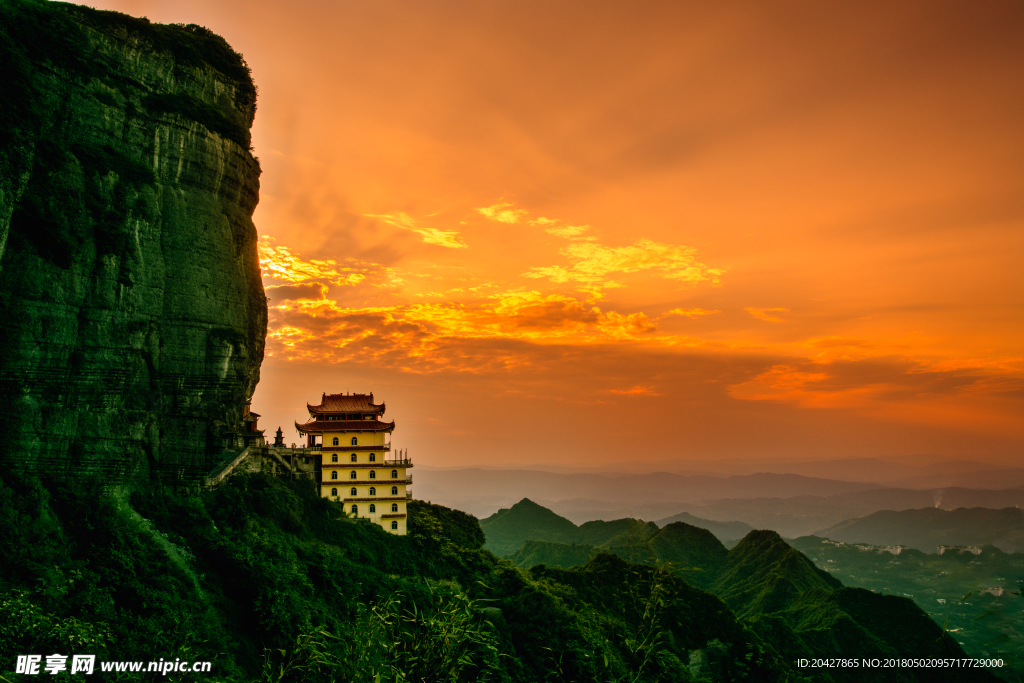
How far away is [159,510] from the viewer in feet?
105

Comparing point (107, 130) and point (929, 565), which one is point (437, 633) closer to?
point (107, 130)

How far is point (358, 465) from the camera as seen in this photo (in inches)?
1740

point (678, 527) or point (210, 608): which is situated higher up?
point (210, 608)

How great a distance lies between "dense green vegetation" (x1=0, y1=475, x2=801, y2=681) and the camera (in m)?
12.9

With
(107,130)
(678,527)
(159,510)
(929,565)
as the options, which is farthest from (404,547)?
(929,565)

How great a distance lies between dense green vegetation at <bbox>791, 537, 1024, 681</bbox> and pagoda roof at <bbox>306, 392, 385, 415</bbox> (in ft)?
325

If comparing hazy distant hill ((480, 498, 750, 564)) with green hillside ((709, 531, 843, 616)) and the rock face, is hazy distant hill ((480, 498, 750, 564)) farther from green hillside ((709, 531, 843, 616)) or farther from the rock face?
the rock face

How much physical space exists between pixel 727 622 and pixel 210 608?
1756 inches

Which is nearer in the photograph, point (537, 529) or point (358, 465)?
point (358, 465)

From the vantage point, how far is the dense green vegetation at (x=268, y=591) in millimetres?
12867

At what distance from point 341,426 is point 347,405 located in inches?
73.6

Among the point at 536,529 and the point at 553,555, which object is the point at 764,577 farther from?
the point at 536,529

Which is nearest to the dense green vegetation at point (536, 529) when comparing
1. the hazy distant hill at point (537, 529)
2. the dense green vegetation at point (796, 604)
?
the hazy distant hill at point (537, 529)

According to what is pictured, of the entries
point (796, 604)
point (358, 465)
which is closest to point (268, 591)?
point (358, 465)
